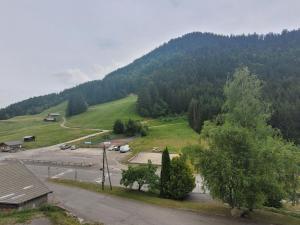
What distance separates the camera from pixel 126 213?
3459 cm

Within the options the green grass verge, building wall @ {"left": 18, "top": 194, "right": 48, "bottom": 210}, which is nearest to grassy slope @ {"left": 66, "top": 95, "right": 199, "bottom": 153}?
Answer: building wall @ {"left": 18, "top": 194, "right": 48, "bottom": 210}

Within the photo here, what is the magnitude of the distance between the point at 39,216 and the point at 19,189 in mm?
7961

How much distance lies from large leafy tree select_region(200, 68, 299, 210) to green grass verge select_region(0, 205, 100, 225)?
507 inches

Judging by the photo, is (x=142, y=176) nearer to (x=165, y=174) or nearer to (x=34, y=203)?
(x=165, y=174)

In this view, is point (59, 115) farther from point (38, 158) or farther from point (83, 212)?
point (83, 212)

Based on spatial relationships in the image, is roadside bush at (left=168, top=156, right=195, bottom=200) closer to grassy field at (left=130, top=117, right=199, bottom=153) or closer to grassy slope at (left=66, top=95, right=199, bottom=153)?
grassy slope at (left=66, top=95, right=199, bottom=153)

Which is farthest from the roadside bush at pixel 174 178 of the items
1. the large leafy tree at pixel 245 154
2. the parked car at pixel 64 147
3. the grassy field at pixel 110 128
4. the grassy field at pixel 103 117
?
the grassy field at pixel 103 117

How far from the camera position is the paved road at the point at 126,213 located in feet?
105

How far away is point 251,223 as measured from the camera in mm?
31797

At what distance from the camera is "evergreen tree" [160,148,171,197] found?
42562mm

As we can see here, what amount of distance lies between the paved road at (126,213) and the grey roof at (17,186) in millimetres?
3563

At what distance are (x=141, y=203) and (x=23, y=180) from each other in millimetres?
12846

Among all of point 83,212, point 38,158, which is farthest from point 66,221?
point 38,158

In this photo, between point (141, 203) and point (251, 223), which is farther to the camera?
point (141, 203)
